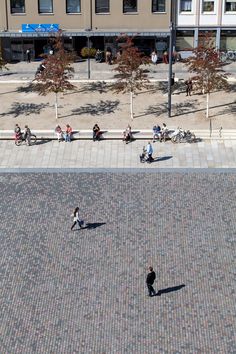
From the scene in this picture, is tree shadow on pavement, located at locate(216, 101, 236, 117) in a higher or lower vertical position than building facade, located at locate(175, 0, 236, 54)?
lower

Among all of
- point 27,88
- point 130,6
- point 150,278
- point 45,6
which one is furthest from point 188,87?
point 150,278

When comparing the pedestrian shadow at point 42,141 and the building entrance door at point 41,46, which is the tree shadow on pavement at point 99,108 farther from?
the building entrance door at point 41,46

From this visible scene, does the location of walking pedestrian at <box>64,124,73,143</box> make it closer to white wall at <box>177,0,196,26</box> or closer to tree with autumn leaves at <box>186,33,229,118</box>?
tree with autumn leaves at <box>186,33,229,118</box>

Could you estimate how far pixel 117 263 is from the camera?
2744 centimetres

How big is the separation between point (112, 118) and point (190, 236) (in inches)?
568

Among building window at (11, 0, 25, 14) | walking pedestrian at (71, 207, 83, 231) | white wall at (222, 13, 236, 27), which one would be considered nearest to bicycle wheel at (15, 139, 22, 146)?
walking pedestrian at (71, 207, 83, 231)

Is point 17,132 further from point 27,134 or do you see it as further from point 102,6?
point 102,6

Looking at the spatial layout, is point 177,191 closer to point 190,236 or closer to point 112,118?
point 190,236

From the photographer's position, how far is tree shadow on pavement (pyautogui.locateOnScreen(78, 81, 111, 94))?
153 ft

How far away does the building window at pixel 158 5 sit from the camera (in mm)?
50781

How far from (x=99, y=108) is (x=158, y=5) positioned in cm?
1199

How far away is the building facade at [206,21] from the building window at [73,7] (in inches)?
293

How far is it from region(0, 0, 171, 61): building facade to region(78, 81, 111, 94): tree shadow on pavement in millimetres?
5297

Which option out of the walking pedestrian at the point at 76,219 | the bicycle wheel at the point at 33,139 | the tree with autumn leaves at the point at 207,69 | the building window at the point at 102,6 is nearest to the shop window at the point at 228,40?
the building window at the point at 102,6
